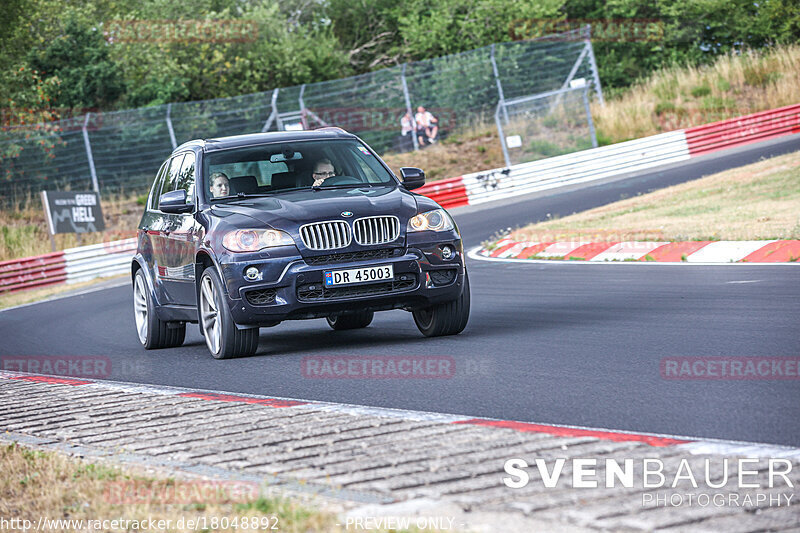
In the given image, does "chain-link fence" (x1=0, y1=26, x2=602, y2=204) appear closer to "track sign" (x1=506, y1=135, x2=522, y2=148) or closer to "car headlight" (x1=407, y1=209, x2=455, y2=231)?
"track sign" (x1=506, y1=135, x2=522, y2=148)

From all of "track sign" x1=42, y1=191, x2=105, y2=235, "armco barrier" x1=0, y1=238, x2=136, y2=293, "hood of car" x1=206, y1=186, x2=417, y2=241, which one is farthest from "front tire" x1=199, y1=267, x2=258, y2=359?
"track sign" x1=42, y1=191, x2=105, y2=235

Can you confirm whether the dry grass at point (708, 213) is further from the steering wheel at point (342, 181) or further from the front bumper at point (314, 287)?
the front bumper at point (314, 287)

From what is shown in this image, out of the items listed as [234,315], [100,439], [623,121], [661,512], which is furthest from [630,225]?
[623,121]

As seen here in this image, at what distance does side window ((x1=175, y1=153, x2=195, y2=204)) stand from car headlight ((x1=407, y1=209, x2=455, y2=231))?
2034 millimetres

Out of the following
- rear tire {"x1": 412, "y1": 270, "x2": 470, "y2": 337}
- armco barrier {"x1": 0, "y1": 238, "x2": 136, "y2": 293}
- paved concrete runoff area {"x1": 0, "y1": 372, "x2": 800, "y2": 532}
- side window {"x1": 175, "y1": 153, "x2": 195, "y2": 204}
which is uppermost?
side window {"x1": 175, "y1": 153, "x2": 195, "y2": 204}

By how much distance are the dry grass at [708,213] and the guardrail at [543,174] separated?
7030 millimetres

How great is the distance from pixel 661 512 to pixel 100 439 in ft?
10.4

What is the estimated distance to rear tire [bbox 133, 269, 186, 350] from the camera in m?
10.7

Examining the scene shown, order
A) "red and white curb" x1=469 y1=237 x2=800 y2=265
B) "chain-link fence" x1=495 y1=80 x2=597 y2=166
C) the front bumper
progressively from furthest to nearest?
"chain-link fence" x1=495 y1=80 x2=597 y2=166 < "red and white curb" x1=469 y1=237 x2=800 y2=265 < the front bumper

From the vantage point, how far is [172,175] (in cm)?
1066

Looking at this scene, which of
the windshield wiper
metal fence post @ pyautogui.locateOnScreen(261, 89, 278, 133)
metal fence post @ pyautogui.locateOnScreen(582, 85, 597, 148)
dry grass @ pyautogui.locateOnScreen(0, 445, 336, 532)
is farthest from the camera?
metal fence post @ pyautogui.locateOnScreen(582, 85, 597, 148)

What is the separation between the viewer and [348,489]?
4.29 metres

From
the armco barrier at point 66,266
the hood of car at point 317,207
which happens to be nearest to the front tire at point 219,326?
the hood of car at point 317,207

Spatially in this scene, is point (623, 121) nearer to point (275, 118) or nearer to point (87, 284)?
point (275, 118)
